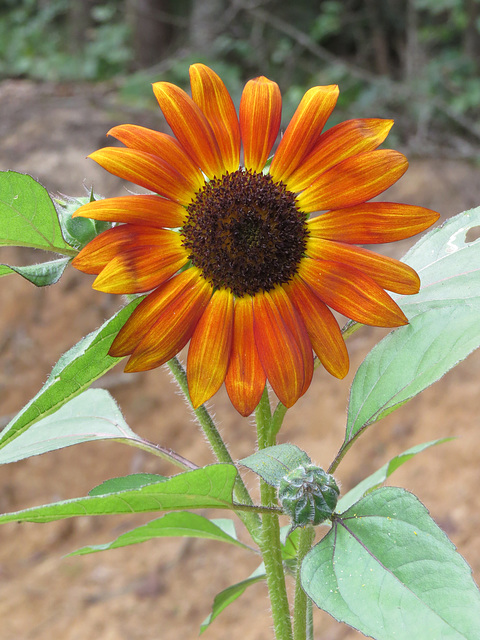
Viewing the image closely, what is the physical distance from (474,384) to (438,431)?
24 cm

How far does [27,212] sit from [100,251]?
0.07m

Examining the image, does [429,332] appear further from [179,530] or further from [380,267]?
Result: [179,530]

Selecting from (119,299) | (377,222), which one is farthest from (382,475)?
(119,299)

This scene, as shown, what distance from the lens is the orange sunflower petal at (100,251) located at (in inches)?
20.7

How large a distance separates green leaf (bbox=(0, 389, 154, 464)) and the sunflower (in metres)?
0.17

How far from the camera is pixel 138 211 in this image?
0.56m

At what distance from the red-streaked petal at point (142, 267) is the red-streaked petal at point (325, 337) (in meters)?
0.11

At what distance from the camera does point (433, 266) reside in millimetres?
623

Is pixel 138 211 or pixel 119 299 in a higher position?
pixel 119 299

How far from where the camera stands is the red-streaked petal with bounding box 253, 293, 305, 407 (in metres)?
0.54

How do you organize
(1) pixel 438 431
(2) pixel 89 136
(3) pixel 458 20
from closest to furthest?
1. (1) pixel 438 431
2. (2) pixel 89 136
3. (3) pixel 458 20

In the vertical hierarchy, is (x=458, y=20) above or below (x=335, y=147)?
above

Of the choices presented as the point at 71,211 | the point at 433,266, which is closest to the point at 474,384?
the point at 433,266

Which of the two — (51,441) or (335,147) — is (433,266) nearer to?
(335,147)
